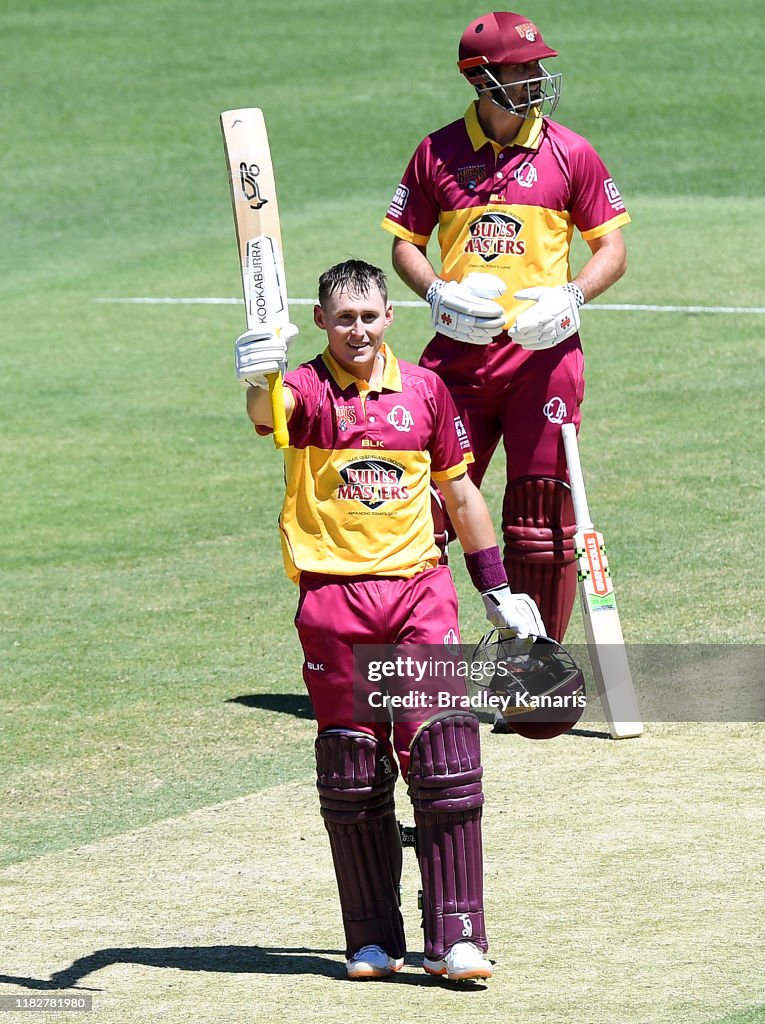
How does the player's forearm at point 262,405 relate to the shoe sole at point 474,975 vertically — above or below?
above

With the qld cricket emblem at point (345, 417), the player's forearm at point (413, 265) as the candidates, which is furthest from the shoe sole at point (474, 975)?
the player's forearm at point (413, 265)

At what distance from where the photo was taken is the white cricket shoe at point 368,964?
17.0 feet

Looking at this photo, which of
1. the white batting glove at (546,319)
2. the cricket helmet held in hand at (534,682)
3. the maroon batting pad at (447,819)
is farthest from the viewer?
the white batting glove at (546,319)

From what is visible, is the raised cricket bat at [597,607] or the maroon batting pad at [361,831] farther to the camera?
the raised cricket bat at [597,607]

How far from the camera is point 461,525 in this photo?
566 cm

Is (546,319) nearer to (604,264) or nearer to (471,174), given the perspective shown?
(604,264)

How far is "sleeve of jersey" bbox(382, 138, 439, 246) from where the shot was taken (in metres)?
7.71

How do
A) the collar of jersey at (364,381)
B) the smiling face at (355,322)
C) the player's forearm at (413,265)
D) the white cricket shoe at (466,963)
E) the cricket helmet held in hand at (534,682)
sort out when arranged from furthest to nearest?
the player's forearm at (413,265) < the cricket helmet held in hand at (534,682) < the collar of jersey at (364,381) < the smiling face at (355,322) < the white cricket shoe at (466,963)

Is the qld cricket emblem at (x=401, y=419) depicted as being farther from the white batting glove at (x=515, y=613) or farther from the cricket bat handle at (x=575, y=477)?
the cricket bat handle at (x=575, y=477)

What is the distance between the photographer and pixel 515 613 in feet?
18.1

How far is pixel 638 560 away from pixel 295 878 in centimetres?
396

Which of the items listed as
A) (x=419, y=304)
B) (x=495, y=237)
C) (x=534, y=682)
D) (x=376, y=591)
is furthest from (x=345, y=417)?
(x=419, y=304)

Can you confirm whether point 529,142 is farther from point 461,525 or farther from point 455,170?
point 461,525
